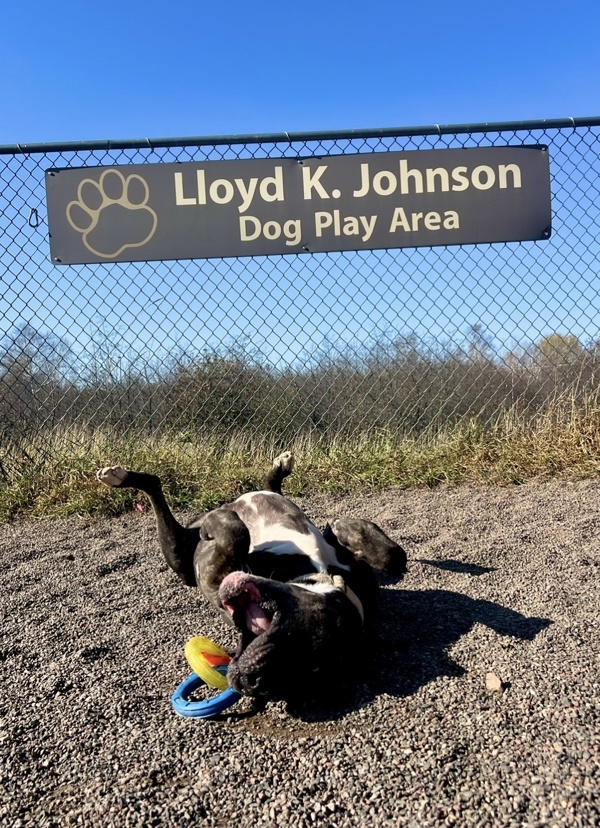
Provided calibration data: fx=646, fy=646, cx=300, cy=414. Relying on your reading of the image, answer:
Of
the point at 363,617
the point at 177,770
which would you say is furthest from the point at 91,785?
the point at 363,617

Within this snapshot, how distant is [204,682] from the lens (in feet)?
6.84

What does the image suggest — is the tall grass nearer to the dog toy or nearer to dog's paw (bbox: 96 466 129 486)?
dog's paw (bbox: 96 466 129 486)

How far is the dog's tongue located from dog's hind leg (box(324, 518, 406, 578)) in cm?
94

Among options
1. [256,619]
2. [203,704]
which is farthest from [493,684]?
[203,704]

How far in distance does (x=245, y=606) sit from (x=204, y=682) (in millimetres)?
343

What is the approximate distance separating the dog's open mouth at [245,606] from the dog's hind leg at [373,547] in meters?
0.93

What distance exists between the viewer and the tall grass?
4551 millimetres

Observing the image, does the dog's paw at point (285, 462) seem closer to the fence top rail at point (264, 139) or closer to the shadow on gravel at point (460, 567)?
the shadow on gravel at point (460, 567)

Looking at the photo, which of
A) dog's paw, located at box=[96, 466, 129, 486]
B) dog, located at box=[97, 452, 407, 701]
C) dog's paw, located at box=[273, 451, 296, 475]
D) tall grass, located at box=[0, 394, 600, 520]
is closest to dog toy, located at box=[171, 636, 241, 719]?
dog, located at box=[97, 452, 407, 701]

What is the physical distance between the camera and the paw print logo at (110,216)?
15.2 ft

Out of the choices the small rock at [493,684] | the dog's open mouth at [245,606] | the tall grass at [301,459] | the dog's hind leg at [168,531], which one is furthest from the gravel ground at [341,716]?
the tall grass at [301,459]

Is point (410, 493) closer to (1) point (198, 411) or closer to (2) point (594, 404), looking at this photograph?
(2) point (594, 404)

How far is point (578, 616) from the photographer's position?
2.42 metres

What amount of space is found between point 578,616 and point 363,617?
813mm
